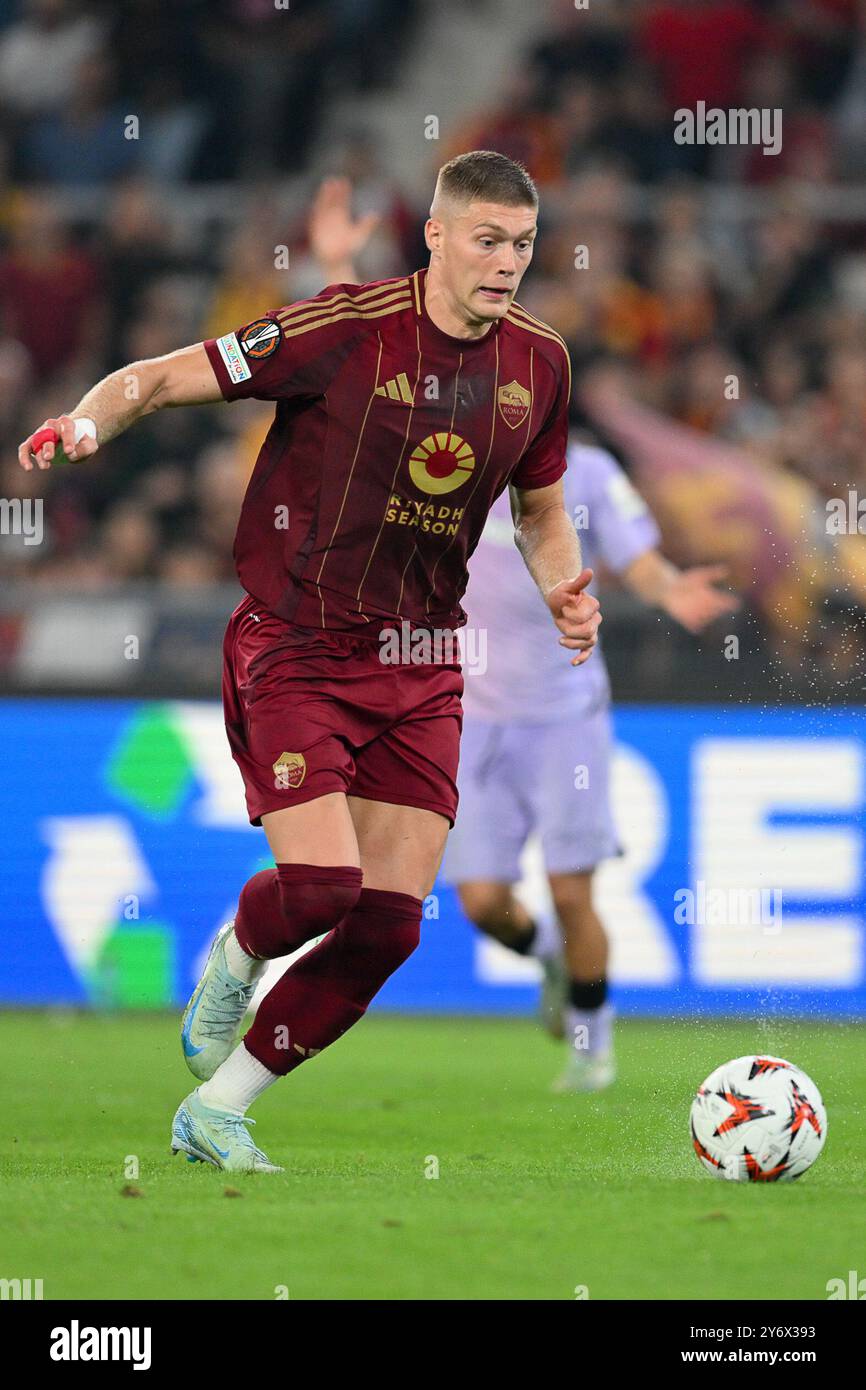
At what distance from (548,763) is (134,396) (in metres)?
3.78

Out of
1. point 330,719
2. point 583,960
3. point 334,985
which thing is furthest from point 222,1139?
point 583,960

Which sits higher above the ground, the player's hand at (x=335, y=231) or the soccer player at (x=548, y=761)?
the player's hand at (x=335, y=231)

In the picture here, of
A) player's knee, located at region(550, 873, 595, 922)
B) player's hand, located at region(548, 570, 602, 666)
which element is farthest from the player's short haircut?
player's knee, located at region(550, 873, 595, 922)

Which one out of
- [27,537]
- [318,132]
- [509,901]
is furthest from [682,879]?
[318,132]

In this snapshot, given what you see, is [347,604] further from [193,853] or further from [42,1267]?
[193,853]

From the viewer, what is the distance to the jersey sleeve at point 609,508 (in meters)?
8.59

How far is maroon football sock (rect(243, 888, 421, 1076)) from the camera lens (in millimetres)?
5637

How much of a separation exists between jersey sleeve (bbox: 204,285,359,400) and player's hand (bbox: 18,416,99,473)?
44 centimetres

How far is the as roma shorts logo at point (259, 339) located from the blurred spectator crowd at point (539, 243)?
5.86 m

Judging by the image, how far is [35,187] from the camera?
14492 mm

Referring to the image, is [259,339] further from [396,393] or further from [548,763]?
[548,763]

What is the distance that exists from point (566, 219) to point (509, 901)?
19.2 feet

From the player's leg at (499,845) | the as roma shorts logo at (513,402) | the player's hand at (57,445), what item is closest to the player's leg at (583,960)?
the player's leg at (499,845)

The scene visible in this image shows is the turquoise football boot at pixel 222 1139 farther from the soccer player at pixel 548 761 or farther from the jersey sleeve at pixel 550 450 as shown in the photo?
the soccer player at pixel 548 761
